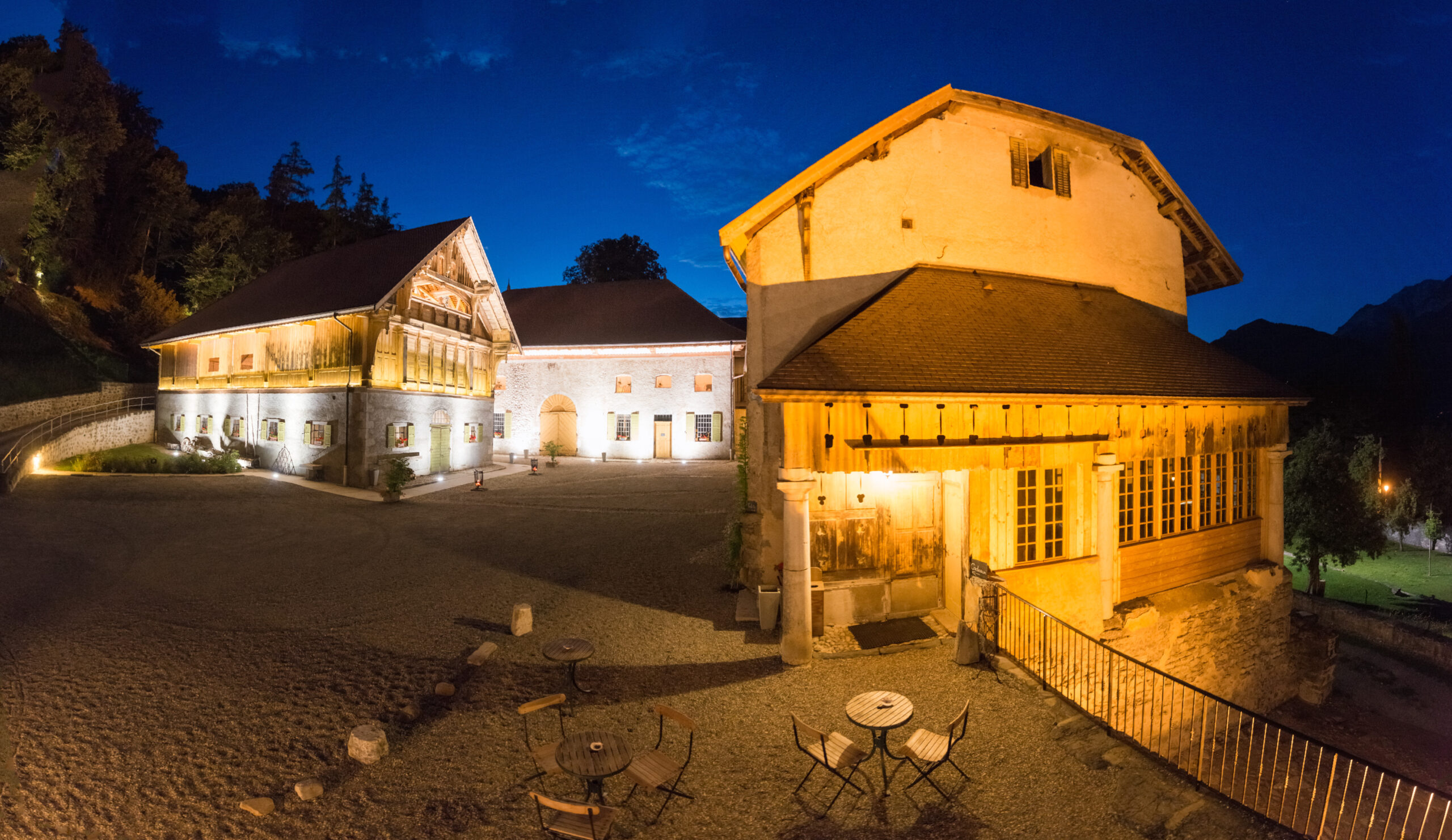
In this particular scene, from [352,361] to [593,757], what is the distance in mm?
21065

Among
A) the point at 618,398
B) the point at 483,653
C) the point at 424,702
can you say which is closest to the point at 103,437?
the point at 618,398

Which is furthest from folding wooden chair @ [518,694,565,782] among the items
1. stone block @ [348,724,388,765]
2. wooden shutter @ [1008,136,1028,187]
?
wooden shutter @ [1008,136,1028,187]

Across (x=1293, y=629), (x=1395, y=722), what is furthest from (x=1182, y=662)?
(x=1395, y=722)

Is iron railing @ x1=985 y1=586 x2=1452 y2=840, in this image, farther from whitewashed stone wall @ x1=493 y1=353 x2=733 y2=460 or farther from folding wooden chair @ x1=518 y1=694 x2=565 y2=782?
whitewashed stone wall @ x1=493 y1=353 x2=733 y2=460

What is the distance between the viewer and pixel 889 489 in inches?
376

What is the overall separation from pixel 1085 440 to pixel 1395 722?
1365 centimetres

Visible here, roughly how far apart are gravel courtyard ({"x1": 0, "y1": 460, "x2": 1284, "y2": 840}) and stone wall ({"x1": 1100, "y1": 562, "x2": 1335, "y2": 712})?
5288 millimetres

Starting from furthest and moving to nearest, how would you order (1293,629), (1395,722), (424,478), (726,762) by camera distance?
(424,478) < (1395,722) < (1293,629) < (726,762)

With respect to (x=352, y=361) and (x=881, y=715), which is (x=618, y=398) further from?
(x=881, y=715)

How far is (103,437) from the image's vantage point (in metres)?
23.8

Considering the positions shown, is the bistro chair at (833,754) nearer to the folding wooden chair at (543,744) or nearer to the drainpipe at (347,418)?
the folding wooden chair at (543,744)

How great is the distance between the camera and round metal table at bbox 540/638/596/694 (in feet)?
21.3

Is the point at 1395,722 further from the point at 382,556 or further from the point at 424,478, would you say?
the point at 424,478

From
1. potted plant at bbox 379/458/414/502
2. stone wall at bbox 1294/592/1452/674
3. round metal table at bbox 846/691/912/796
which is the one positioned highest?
potted plant at bbox 379/458/414/502
